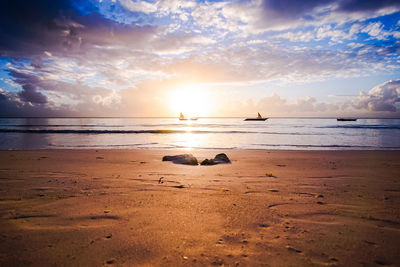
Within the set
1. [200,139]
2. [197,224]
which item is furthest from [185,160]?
[200,139]

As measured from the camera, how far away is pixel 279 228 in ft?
11.1

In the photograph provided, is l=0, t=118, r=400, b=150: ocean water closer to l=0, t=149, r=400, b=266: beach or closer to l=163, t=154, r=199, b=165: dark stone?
l=163, t=154, r=199, b=165: dark stone

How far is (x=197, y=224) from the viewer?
3488 mm

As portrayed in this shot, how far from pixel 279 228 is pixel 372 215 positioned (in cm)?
194

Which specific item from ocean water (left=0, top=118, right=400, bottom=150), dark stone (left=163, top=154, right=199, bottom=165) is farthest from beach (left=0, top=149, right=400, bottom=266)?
ocean water (left=0, top=118, right=400, bottom=150)

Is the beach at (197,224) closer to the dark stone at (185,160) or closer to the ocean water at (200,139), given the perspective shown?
the dark stone at (185,160)

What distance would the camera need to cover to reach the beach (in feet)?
8.57

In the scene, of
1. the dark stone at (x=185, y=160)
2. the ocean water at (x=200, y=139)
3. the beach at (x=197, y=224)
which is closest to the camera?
the beach at (x=197, y=224)

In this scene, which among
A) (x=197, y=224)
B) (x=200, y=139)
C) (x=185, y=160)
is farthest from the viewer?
(x=200, y=139)

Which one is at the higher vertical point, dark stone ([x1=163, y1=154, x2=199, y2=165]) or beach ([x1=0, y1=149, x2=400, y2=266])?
dark stone ([x1=163, y1=154, x2=199, y2=165])

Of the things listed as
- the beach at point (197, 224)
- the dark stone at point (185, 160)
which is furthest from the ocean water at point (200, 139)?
the beach at point (197, 224)

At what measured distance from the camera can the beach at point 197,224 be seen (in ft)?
8.57

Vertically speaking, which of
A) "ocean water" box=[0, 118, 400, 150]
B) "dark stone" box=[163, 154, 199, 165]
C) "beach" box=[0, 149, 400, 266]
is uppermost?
"ocean water" box=[0, 118, 400, 150]

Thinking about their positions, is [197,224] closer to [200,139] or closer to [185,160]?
[185,160]
